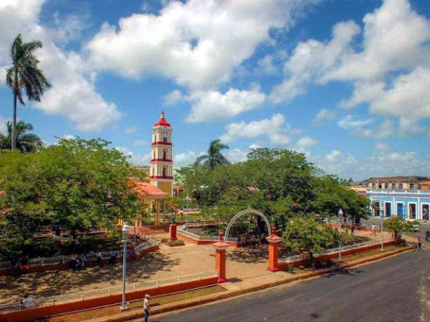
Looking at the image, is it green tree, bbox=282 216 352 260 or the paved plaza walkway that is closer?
the paved plaza walkway

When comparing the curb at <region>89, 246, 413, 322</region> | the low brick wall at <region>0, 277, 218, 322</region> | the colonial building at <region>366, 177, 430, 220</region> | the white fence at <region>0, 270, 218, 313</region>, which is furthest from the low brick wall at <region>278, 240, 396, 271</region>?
the colonial building at <region>366, 177, 430, 220</region>

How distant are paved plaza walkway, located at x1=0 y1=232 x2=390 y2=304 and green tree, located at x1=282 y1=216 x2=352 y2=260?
265 centimetres

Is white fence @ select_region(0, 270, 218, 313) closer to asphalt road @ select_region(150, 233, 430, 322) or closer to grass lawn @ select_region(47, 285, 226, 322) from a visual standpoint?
grass lawn @ select_region(47, 285, 226, 322)

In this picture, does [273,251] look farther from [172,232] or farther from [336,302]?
[172,232]

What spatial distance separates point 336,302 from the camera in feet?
54.8

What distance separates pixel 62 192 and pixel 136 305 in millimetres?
8387

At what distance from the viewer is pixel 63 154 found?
21.7 meters

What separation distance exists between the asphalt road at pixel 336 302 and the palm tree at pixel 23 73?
27197mm

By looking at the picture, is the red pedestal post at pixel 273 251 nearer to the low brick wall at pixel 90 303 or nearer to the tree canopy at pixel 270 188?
the tree canopy at pixel 270 188

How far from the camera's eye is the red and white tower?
4697 centimetres

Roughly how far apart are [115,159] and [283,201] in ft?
42.1

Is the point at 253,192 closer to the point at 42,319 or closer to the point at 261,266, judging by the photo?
the point at 261,266

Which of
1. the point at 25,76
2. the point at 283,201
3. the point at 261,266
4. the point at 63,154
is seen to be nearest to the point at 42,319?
the point at 63,154

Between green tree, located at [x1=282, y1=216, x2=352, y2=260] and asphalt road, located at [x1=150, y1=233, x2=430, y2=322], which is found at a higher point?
green tree, located at [x1=282, y1=216, x2=352, y2=260]
